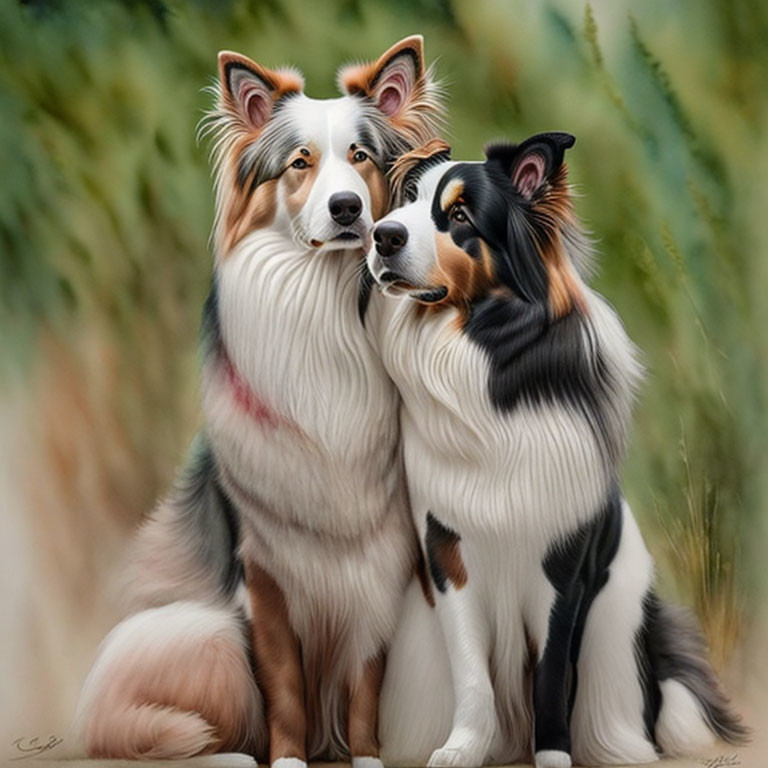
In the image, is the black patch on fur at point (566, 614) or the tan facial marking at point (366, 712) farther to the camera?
the tan facial marking at point (366, 712)

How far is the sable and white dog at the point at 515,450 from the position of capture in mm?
2289

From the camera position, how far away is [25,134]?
107 inches

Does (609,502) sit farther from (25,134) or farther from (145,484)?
(25,134)

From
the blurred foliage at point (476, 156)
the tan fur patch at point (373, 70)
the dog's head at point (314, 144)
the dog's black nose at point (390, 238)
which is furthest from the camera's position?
the blurred foliage at point (476, 156)

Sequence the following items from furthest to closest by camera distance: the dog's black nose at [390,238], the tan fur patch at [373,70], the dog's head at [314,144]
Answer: the tan fur patch at [373,70] < the dog's head at [314,144] < the dog's black nose at [390,238]

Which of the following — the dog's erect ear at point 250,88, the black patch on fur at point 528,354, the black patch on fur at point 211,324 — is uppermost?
the dog's erect ear at point 250,88

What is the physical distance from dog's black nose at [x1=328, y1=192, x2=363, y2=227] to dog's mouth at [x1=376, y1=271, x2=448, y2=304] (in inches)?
6.1

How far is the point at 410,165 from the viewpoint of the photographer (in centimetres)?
238

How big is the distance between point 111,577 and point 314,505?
0.60 meters

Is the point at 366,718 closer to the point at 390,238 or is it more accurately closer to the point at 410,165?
the point at 390,238

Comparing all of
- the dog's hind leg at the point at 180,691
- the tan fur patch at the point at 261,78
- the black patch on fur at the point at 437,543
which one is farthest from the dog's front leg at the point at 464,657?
the tan fur patch at the point at 261,78

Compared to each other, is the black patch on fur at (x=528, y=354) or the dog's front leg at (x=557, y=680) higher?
the black patch on fur at (x=528, y=354)

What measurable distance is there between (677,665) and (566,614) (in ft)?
1.17

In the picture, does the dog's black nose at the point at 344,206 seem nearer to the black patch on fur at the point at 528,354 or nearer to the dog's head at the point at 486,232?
the dog's head at the point at 486,232
